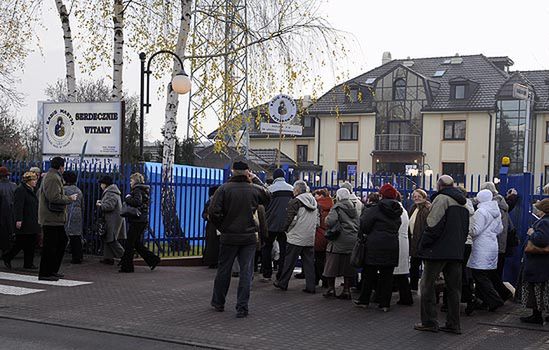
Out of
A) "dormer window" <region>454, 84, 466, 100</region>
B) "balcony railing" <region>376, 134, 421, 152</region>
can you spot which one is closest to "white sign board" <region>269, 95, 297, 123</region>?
"balcony railing" <region>376, 134, 421, 152</region>

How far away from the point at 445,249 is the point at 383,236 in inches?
57.1

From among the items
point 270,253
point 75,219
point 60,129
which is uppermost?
point 60,129

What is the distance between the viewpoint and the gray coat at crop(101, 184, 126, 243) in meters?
13.4

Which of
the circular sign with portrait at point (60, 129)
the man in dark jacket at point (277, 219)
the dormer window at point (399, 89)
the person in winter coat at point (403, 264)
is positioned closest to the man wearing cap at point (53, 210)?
the man in dark jacket at point (277, 219)

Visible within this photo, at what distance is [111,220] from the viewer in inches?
534

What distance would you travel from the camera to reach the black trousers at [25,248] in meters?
12.7

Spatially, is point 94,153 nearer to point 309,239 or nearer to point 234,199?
point 309,239

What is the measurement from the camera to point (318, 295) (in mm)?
11172

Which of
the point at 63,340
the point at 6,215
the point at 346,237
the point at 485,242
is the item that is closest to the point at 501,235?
the point at 485,242

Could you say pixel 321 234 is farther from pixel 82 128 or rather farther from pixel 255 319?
pixel 82 128

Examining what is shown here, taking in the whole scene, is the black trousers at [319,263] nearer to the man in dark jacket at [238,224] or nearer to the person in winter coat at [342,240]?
the person in winter coat at [342,240]

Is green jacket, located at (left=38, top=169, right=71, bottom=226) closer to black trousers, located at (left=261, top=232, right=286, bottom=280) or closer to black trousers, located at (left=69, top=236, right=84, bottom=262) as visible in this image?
black trousers, located at (left=69, top=236, right=84, bottom=262)

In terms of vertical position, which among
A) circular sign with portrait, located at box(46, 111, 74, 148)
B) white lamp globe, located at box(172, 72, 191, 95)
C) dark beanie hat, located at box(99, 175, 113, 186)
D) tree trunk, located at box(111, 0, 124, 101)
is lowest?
dark beanie hat, located at box(99, 175, 113, 186)

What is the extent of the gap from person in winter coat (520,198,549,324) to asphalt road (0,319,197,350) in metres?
4.59
